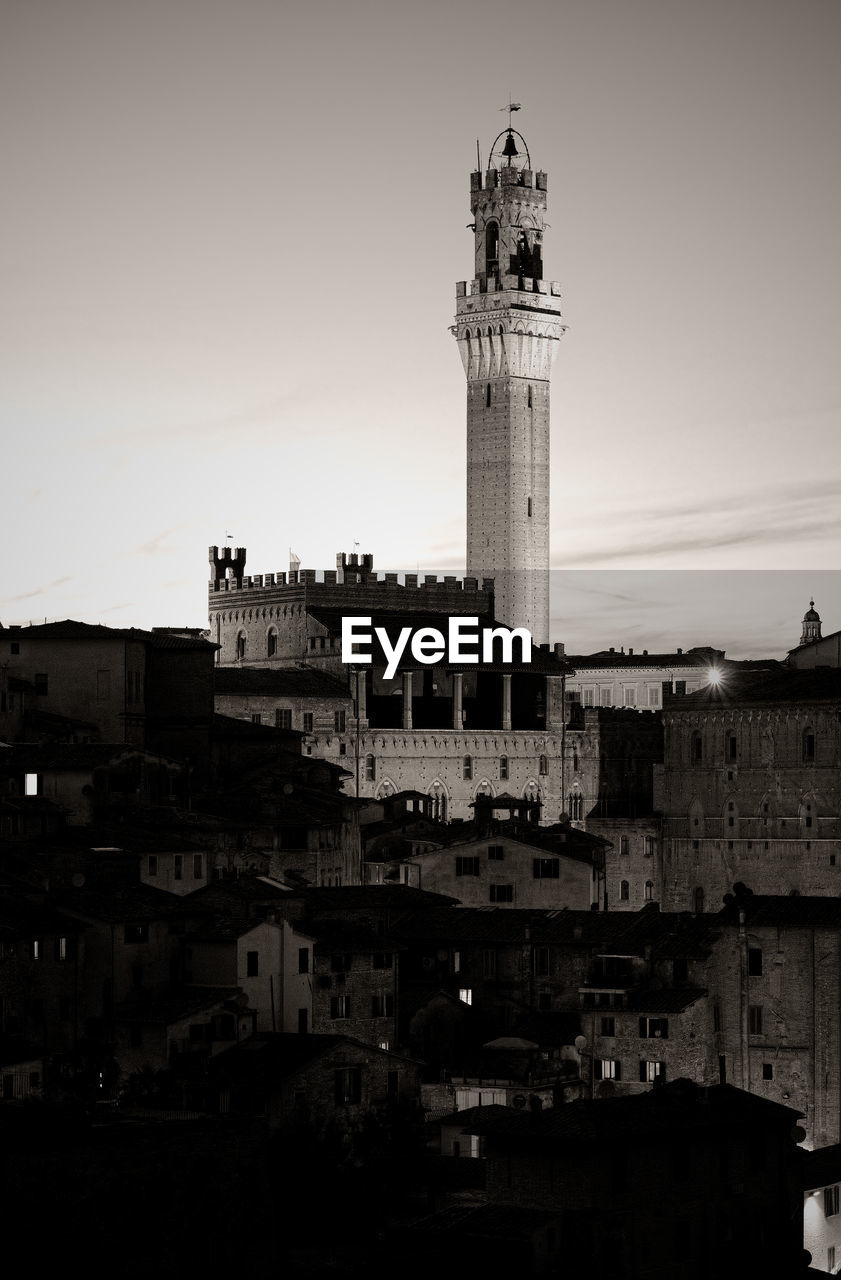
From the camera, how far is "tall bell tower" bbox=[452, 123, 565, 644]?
113 meters

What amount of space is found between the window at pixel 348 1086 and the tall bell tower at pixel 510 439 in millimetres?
58557

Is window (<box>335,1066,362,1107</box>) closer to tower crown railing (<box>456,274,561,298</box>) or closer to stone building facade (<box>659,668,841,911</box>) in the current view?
stone building facade (<box>659,668,841,911</box>)

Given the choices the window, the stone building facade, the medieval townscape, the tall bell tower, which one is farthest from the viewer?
the tall bell tower

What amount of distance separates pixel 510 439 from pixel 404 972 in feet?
170

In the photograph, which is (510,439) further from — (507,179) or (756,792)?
(756,792)

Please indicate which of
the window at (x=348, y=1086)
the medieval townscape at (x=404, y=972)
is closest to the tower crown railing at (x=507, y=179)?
the medieval townscape at (x=404, y=972)

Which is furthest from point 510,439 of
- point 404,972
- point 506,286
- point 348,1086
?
point 348,1086

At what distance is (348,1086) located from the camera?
177 ft

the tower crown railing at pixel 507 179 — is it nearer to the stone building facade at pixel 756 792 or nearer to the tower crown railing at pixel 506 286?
the tower crown railing at pixel 506 286

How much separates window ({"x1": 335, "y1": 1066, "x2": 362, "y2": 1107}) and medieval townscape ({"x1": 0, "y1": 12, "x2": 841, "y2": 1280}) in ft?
0.20

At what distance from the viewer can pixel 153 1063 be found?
54.2 metres

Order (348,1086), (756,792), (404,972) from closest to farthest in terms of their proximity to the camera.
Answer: (348,1086)
(404,972)
(756,792)

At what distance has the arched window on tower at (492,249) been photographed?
380 ft

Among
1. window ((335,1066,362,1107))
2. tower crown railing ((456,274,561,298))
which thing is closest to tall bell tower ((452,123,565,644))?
tower crown railing ((456,274,561,298))
